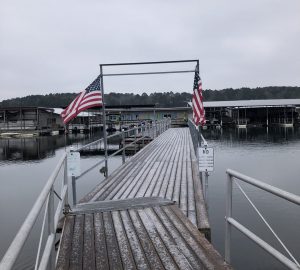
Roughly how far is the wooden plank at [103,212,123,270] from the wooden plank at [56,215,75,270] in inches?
18.6

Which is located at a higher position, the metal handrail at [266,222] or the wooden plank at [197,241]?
the metal handrail at [266,222]

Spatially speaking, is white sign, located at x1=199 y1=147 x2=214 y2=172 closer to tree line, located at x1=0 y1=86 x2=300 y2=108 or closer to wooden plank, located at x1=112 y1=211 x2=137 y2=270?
wooden plank, located at x1=112 y1=211 x2=137 y2=270

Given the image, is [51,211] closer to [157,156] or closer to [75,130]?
[157,156]

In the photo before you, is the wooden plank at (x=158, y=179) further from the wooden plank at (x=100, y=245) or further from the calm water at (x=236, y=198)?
the wooden plank at (x=100, y=245)

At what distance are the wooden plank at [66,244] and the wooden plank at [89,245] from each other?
0.63ft

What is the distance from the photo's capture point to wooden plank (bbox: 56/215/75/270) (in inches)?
158

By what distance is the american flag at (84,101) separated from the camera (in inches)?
346

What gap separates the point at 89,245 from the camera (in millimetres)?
4461

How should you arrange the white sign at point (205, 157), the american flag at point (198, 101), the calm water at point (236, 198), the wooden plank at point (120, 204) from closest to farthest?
the wooden plank at point (120, 204)
the white sign at point (205, 157)
the calm water at point (236, 198)
the american flag at point (198, 101)

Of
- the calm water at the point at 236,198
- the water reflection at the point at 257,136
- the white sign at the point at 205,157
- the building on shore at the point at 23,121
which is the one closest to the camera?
the white sign at the point at 205,157

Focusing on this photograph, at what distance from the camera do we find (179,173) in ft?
31.8

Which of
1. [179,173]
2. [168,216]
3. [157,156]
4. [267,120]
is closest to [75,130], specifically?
[267,120]

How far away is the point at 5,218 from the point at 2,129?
4869 centimetres

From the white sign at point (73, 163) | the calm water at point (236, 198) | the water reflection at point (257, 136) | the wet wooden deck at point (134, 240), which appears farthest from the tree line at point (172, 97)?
the wet wooden deck at point (134, 240)
